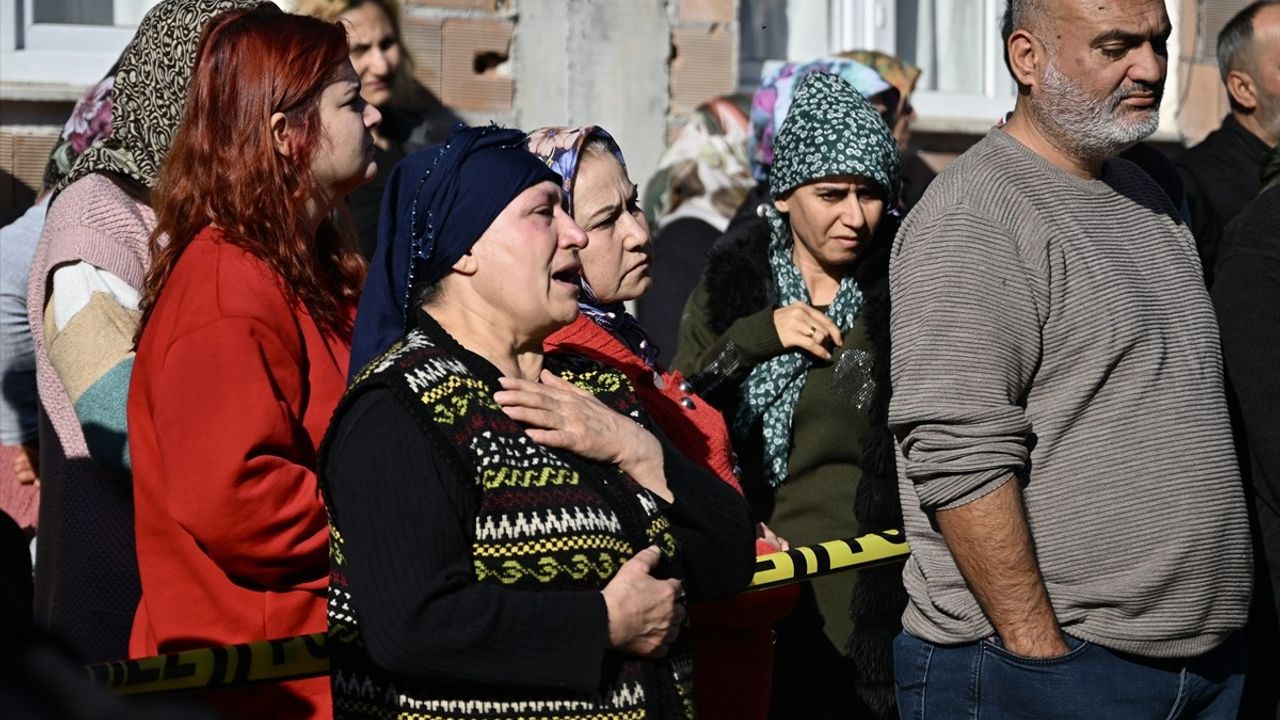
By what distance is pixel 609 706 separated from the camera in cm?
239

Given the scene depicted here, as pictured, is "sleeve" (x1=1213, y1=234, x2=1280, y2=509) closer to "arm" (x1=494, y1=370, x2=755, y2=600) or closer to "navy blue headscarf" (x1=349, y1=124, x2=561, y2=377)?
"arm" (x1=494, y1=370, x2=755, y2=600)

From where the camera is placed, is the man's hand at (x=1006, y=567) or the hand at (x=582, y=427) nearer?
the hand at (x=582, y=427)

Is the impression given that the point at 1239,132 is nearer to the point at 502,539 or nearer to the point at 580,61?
the point at 580,61

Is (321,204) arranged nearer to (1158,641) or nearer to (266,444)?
(266,444)

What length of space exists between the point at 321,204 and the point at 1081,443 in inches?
61.3

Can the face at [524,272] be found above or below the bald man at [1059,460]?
above

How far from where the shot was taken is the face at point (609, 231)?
11.0ft

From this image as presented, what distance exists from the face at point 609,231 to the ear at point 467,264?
79cm

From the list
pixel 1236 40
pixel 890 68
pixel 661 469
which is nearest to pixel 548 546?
pixel 661 469

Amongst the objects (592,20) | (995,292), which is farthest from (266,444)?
(592,20)

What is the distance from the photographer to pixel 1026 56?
3.16 meters

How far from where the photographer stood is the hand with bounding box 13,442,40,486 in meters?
4.30

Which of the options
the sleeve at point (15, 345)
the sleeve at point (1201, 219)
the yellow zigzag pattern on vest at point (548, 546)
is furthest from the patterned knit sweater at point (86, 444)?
the sleeve at point (1201, 219)

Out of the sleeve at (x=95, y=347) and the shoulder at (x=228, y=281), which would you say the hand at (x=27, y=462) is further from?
the shoulder at (x=228, y=281)
